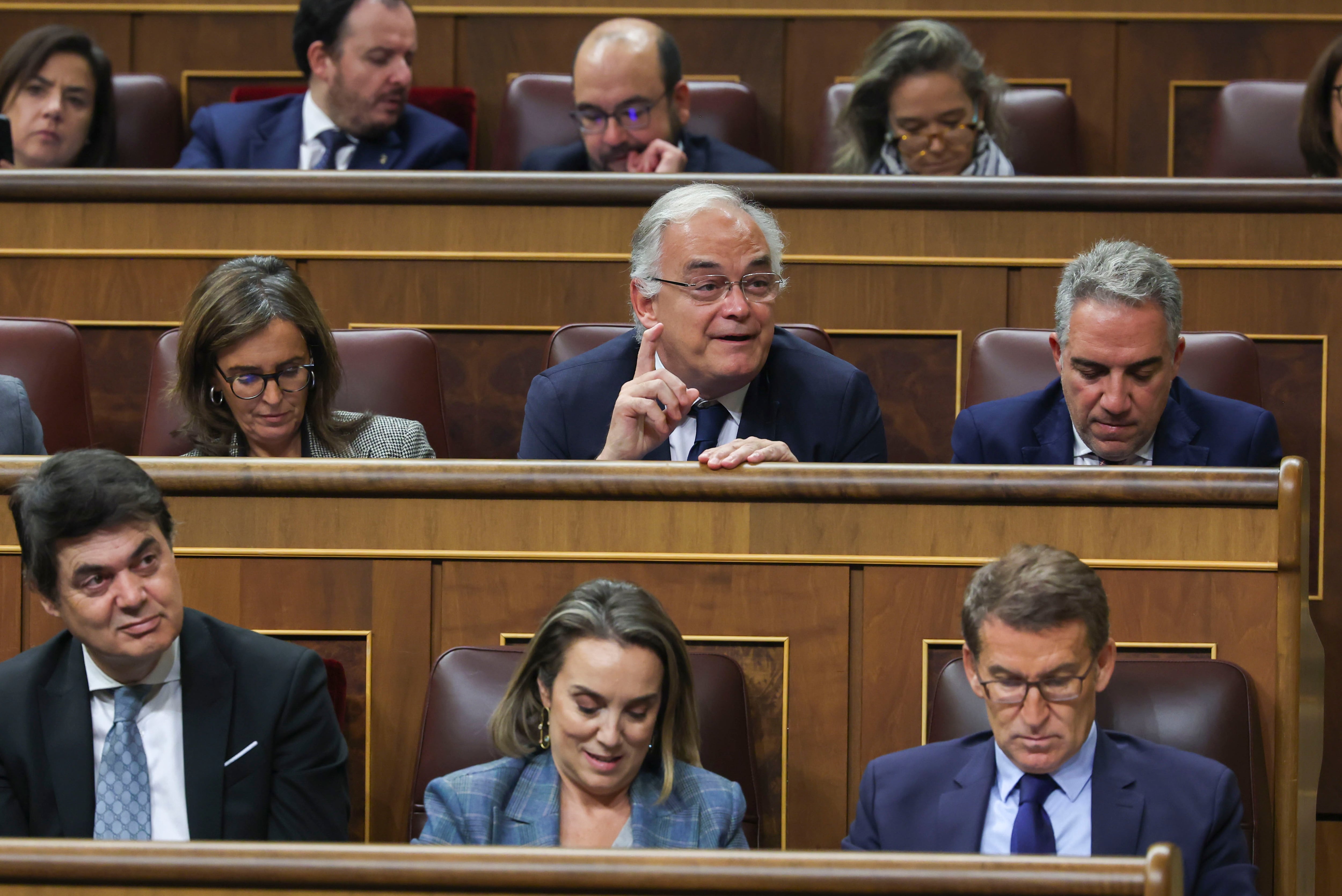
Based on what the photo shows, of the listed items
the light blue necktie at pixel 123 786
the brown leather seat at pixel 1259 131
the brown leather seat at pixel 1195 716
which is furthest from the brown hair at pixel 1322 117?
the light blue necktie at pixel 123 786

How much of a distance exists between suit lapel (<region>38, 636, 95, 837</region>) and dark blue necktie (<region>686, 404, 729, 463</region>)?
1.56 ft

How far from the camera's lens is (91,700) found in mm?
996

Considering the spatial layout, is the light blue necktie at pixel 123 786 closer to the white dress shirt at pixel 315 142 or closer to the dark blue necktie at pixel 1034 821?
the dark blue necktie at pixel 1034 821

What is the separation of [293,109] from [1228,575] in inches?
45.7

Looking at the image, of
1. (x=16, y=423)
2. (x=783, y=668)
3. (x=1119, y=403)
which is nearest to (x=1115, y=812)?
(x=783, y=668)

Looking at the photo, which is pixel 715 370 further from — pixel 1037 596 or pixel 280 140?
pixel 280 140

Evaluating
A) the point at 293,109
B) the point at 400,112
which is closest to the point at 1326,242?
the point at 400,112

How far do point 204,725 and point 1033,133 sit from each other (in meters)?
1.22

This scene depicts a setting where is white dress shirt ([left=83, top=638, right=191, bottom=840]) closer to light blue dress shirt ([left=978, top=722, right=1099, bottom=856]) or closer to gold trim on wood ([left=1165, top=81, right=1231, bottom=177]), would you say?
light blue dress shirt ([left=978, top=722, right=1099, bottom=856])

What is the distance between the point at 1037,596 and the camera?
0.94m

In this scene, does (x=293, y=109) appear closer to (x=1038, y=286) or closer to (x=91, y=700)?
(x=1038, y=286)

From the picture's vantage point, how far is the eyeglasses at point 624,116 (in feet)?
5.51

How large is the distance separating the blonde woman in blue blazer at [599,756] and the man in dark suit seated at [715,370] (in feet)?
0.88

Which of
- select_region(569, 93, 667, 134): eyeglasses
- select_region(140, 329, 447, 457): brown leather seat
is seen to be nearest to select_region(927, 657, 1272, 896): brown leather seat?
select_region(140, 329, 447, 457): brown leather seat
